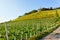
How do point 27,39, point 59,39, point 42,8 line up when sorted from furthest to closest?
point 42,8 → point 59,39 → point 27,39

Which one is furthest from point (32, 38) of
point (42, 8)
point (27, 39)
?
point (42, 8)

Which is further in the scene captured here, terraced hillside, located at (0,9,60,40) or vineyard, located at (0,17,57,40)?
terraced hillside, located at (0,9,60,40)

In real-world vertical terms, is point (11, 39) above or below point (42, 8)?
below

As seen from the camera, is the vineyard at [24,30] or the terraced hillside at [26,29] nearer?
the vineyard at [24,30]

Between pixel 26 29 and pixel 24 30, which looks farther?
pixel 26 29

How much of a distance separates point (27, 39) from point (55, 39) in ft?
10.6

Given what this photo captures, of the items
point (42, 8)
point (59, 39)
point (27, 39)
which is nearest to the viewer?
point (27, 39)

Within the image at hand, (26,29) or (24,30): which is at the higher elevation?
(26,29)

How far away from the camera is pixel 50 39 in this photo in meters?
24.2

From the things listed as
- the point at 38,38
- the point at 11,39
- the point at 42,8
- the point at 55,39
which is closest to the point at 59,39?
the point at 55,39

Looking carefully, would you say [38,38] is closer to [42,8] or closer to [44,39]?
[44,39]

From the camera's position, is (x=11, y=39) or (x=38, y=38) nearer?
(x=11, y=39)

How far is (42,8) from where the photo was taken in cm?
10119

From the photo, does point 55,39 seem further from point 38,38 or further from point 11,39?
point 11,39
